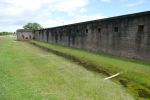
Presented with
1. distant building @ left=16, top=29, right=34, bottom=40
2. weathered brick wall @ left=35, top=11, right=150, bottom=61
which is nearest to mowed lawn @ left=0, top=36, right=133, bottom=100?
weathered brick wall @ left=35, top=11, right=150, bottom=61

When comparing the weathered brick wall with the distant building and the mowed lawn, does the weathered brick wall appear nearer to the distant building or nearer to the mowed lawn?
the mowed lawn

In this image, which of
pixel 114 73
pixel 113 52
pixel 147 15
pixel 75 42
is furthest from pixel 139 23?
pixel 75 42

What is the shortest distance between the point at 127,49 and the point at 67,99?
9.83m

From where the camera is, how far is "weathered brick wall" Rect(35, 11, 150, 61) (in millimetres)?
13227

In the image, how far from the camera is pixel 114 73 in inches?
376

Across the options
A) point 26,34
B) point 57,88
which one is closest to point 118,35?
point 57,88

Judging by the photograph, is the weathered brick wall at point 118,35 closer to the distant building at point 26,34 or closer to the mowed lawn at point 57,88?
the mowed lawn at point 57,88

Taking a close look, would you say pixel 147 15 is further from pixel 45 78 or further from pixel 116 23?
pixel 45 78

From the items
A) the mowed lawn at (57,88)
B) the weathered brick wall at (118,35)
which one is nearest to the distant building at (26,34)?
the weathered brick wall at (118,35)

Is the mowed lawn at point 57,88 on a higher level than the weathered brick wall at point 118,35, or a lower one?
lower

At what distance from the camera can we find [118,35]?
1580 cm

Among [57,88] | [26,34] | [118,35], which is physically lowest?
[57,88]

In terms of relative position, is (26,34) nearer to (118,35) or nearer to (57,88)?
(118,35)

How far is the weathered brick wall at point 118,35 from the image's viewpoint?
43.4 ft
